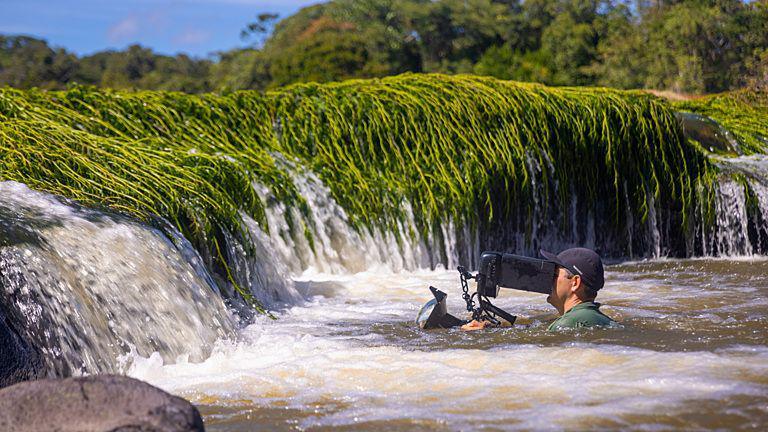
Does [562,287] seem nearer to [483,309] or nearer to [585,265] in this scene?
[585,265]

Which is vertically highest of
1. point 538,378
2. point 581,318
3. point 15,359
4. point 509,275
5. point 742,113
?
point 742,113

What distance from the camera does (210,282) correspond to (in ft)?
18.8

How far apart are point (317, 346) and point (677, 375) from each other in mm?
1842

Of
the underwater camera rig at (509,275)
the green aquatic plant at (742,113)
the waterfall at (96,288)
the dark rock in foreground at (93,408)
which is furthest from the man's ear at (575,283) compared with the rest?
the green aquatic plant at (742,113)

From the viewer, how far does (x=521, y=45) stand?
108ft

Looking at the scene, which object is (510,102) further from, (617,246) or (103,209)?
(103,209)

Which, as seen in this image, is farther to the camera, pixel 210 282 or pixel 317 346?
pixel 210 282

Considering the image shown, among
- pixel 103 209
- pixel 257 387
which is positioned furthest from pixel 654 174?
pixel 257 387

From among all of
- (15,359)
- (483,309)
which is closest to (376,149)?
(483,309)

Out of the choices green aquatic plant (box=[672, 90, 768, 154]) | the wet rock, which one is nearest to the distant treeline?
green aquatic plant (box=[672, 90, 768, 154])

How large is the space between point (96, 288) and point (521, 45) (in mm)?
29471

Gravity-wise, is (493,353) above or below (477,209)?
below

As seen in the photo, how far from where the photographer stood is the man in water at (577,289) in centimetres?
491

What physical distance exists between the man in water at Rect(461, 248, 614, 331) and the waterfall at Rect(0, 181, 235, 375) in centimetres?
182
